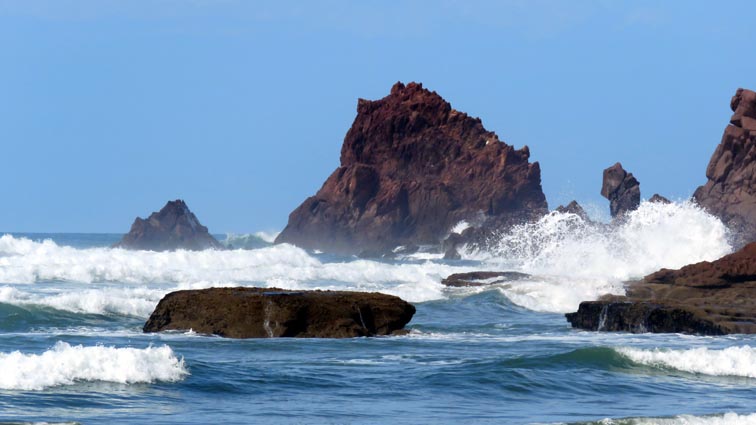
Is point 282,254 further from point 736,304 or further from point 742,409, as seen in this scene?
point 742,409

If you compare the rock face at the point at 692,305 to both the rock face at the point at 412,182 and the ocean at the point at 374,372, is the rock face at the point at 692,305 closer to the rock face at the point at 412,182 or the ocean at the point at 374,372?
the ocean at the point at 374,372

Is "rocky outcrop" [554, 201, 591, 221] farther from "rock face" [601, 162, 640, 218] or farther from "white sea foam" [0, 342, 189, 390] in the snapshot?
"white sea foam" [0, 342, 189, 390]

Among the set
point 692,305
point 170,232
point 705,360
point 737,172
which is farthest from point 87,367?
point 170,232

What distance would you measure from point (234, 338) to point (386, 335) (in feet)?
9.50

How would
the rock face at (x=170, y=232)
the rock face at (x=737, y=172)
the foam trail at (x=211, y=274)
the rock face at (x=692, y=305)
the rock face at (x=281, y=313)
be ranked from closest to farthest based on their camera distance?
the rock face at (x=281, y=313) < the rock face at (x=692, y=305) < the foam trail at (x=211, y=274) < the rock face at (x=737, y=172) < the rock face at (x=170, y=232)

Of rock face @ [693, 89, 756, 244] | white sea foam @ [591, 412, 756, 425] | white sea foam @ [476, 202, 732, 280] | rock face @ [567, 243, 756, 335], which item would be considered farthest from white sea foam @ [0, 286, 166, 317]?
rock face @ [693, 89, 756, 244]

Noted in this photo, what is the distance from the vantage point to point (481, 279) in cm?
4122

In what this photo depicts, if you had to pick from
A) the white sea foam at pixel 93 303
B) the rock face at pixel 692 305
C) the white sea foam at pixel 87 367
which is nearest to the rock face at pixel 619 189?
the rock face at pixel 692 305

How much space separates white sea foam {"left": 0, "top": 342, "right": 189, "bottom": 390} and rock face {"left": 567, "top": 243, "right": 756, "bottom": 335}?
35.9 feet

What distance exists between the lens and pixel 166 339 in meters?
22.7

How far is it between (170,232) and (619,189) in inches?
1301

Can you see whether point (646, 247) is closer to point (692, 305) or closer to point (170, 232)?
point (692, 305)

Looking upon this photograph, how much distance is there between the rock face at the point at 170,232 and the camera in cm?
9462

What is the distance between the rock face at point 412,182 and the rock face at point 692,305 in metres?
74.4
